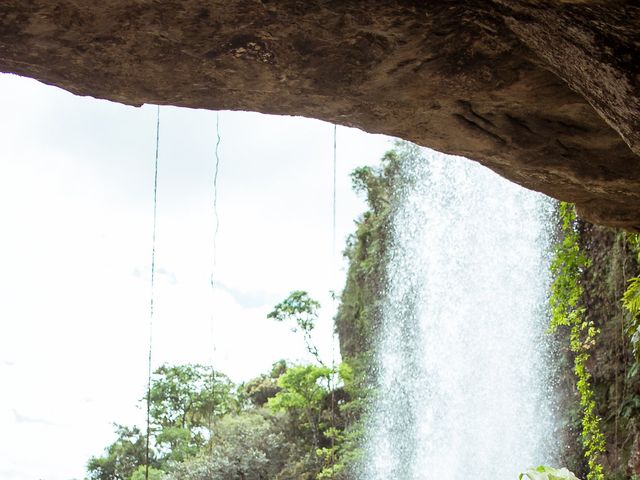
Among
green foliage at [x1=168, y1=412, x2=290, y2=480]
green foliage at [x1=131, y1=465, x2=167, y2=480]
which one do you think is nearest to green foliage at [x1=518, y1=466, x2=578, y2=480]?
green foliage at [x1=168, y1=412, x2=290, y2=480]

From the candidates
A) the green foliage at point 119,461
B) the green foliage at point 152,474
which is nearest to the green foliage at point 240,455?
the green foliage at point 152,474

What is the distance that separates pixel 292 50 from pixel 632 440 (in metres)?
6.95

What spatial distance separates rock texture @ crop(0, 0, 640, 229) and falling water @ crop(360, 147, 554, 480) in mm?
8360

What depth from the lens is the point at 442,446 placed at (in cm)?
1383

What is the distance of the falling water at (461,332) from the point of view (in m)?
12.3

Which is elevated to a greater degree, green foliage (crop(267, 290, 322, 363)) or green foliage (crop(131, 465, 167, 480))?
green foliage (crop(267, 290, 322, 363))

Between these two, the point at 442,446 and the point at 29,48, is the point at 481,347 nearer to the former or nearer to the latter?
→ the point at 442,446

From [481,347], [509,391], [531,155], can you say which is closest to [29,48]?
[531,155]

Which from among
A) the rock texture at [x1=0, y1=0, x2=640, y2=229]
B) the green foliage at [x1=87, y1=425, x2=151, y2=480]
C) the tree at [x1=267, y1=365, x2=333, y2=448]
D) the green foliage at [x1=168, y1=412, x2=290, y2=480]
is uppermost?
the rock texture at [x1=0, y1=0, x2=640, y2=229]

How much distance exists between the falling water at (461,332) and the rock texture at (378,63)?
8360 mm

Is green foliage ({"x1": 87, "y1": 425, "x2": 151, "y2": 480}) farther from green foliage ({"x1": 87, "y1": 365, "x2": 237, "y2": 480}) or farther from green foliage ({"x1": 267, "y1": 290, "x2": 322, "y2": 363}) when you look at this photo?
green foliage ({"x1": 267, "y1": 290, "x2": 322, "y2": 363})

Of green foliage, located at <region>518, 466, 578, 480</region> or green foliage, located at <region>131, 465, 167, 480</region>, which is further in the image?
green foliage, located at <region>131, 465, 167, 480</region>

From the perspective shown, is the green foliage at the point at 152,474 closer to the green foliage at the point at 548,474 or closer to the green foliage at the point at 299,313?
the green foliage at the point at 299,313

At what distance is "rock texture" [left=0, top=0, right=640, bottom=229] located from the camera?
2.77 m
